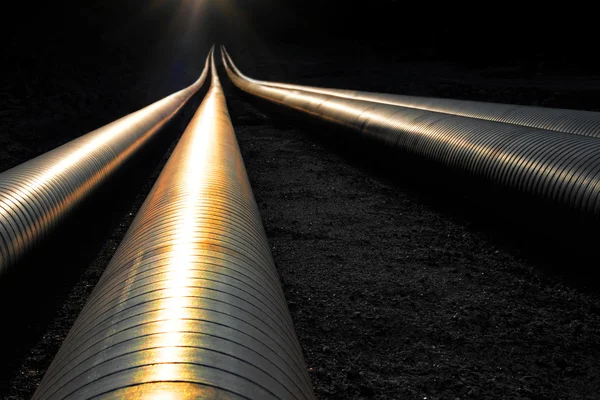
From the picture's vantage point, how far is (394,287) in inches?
186

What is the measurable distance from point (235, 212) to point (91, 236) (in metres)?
3.50

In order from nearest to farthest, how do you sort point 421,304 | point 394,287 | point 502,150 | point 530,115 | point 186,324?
point 186,324 < point 421,304 < point 394,287 < point 502,150 < point 530,115

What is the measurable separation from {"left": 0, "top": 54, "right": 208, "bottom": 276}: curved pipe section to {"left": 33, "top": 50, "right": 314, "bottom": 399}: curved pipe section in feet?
5.32

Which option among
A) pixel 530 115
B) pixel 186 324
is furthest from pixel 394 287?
pixel 530 115

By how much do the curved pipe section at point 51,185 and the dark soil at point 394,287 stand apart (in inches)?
13.6

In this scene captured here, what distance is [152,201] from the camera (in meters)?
4.46

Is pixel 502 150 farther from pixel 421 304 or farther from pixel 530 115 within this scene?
pixel 530 115

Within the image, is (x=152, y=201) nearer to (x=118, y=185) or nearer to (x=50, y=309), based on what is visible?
(x=50, y=309)

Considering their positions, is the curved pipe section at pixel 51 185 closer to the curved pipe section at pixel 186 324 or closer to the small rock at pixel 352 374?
the curved pipe section at pixel 186 324

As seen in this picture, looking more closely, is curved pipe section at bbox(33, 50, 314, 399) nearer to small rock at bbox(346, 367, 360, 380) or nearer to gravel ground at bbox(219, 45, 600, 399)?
small rock at bbox(346, 367, 360, 380)

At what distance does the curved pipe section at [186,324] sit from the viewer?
5.98 feet

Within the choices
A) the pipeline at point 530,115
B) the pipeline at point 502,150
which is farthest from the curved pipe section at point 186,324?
the pipeline at point 530,115

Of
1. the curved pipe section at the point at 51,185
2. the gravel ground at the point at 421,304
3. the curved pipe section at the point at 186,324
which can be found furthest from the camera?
the curved pipe section at the point at 51,185

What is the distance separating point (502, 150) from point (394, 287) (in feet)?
8.66
